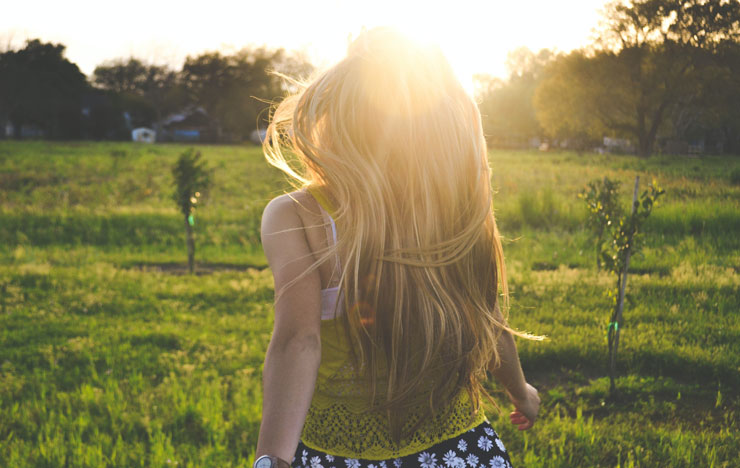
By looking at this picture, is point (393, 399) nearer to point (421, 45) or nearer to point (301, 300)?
point (301, 300)

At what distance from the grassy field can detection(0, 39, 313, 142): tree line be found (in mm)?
41911

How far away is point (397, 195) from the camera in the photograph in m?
1.52

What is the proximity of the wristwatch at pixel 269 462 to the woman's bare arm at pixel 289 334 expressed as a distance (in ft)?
0.12

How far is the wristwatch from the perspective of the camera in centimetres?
126

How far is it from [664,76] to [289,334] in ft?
15.0

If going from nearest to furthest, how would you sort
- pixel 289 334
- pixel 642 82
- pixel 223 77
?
→ 1. pixel 289 334
2. pixel 642 82
3. pixel 223 77

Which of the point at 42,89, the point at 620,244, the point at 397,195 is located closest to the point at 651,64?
the point at 620,244

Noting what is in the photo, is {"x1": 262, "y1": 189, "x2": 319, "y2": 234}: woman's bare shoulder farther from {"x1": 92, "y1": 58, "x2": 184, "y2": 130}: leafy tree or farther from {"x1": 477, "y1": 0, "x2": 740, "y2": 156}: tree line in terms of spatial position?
{"x1": 92, "y1": 58, "x2": 184, "y2": 130}: leafy tree

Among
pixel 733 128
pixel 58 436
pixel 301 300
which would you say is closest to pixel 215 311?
pixel 58 436

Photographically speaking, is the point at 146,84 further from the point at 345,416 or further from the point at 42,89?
the point at 345,416

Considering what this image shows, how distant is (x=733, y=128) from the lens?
4602mm

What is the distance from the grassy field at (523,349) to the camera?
3.83 metres

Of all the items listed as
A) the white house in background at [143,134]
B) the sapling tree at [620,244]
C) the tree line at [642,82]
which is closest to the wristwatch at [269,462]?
the tree line at [642,82]

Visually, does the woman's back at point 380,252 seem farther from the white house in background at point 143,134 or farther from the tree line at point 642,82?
the white house in background at point 143,134
